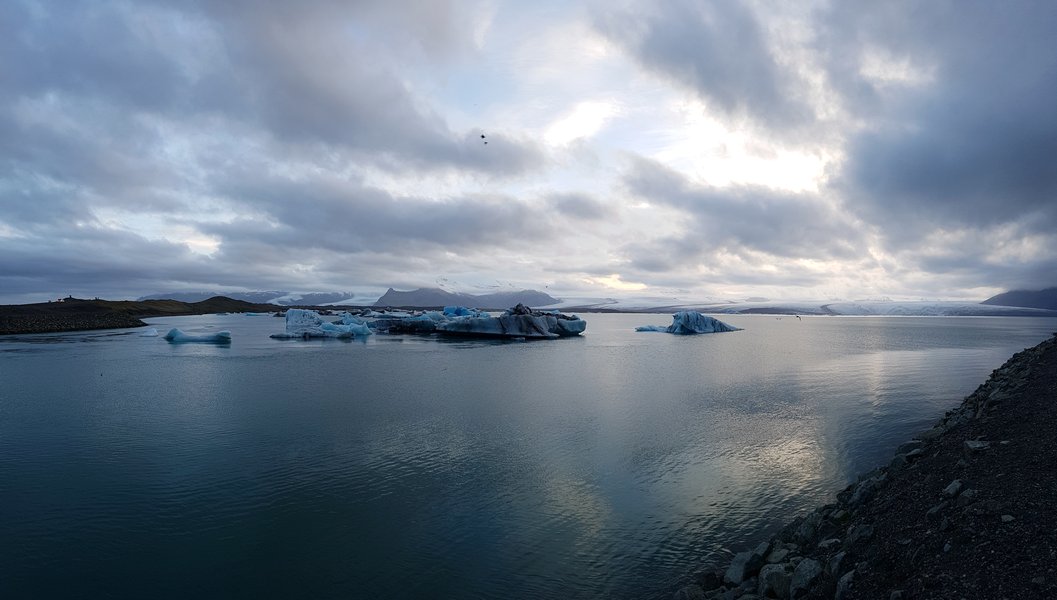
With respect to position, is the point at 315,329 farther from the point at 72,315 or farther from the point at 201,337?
the point at 72,315

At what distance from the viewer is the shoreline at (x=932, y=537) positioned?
12.9 ft

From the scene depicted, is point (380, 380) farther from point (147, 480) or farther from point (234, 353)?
point (234, 353)

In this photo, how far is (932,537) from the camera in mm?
4727

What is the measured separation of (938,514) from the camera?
5.14 metres

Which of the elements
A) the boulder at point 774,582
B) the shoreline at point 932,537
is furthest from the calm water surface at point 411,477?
the boulder at point 774,582

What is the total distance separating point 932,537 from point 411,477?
271 inches

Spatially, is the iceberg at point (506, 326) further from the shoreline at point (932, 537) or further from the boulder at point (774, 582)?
the boulder at point (774, 582)

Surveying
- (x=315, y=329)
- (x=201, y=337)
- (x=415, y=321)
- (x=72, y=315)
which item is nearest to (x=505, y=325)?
(x=415, y=321)

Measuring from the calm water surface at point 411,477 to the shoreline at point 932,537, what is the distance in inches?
34.3

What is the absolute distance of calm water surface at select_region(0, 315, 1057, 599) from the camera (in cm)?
604

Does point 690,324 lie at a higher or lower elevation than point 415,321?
lower

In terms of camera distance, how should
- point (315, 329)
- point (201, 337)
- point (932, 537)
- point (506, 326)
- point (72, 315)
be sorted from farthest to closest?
point (72, 315) → point (506, 326) → point (315, 329) → point (201, 337) → point (932, 537)

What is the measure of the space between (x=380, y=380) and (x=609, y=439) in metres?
10.8

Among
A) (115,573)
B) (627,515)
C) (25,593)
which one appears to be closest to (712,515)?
(627,515)
